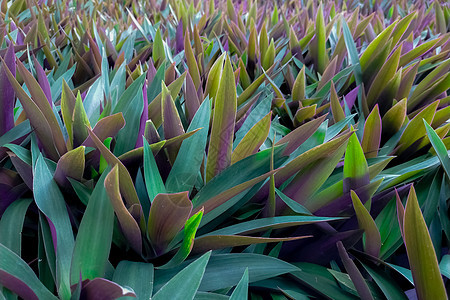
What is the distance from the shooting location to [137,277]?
589mm

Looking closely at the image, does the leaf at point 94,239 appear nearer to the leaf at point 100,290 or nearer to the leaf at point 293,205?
the leaf at point 100,290

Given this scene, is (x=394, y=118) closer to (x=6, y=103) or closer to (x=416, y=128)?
(x=416, y=128)

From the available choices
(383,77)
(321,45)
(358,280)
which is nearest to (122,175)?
(358,280)

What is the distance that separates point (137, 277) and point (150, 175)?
0.16m

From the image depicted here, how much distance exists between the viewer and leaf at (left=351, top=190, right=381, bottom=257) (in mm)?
644

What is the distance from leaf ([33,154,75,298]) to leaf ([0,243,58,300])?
0.08 feet

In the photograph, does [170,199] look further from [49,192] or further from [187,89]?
[187,89]

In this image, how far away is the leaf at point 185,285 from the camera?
0.52 meters

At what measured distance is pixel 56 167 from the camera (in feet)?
2.34

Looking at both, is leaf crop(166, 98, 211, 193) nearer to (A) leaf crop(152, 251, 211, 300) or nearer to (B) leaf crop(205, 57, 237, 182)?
(B) leaf crop(205, 57, 237, 182)

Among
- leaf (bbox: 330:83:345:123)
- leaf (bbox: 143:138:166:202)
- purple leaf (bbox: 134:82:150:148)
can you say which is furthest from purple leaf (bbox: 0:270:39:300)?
leaf (bbox: 330:83:345:123)

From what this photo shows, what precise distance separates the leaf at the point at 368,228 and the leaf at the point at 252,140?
0.18 m

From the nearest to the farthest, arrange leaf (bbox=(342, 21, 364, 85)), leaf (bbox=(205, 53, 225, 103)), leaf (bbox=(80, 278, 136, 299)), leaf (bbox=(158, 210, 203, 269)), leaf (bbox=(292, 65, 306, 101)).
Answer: leaf (bbox=(80, 278, 136, 299))
leaf (bbox=(158, 210, 203, 269))
leaf (bbox=(205, 53, 225, 103))
leaf (bbox=(292, 65, 306, 101))
leaf (bbox=(342, 21, 364, 85))

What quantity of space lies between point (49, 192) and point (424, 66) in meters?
1.09
